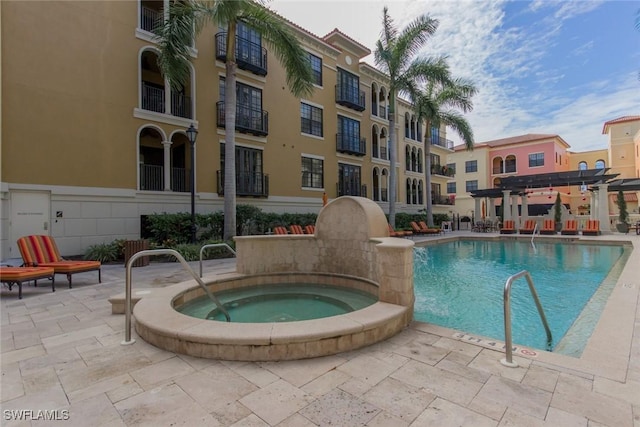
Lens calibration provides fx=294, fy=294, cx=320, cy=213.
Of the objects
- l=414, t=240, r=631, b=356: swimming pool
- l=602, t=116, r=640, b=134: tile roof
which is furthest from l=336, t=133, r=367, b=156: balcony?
l=602, t=116, r=640, b=134: tile roof

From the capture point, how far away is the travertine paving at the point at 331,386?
2.33 m

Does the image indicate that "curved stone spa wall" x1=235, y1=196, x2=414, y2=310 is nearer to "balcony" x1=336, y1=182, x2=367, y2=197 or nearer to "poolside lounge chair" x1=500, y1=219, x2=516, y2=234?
"balcony" x1=336, y1=182, x2=367, y2=197

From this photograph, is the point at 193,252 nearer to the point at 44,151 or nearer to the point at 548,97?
the point at 44,151

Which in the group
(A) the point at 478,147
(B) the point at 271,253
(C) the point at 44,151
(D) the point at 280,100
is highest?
(A) the point at 478,147

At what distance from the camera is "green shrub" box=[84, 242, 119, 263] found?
35.1 feet

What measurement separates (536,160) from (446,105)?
26.3 meters

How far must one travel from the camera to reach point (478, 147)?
141ft

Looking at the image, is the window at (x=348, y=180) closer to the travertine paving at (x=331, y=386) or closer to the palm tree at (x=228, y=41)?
the palm tree at (x=228, y=41)

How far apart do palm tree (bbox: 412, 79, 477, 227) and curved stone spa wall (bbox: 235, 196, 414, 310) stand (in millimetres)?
15674

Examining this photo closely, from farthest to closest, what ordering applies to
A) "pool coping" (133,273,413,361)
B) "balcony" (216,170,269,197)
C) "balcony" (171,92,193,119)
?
"balcony" (216,170,269,197), "balcony" (171,92,193,119), "pool coping" (133,273,413,361)

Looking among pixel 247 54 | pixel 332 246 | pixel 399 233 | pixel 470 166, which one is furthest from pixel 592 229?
pixel 470 166

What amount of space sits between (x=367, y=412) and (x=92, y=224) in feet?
43.8

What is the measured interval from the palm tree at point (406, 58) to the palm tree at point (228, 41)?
7784 mm

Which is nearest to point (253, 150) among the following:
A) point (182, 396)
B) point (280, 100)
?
point (280, 100)
